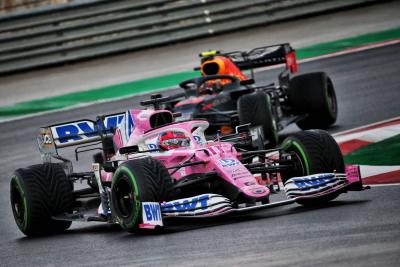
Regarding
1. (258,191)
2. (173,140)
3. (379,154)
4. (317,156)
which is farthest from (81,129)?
(379,154)

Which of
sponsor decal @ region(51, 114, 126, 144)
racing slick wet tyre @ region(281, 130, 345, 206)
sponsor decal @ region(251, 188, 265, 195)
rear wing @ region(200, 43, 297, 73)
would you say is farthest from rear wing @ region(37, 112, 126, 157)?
rear wing @ region(200, 43, 297, 73)

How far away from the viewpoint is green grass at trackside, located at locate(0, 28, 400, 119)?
1034 inches

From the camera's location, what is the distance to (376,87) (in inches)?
860

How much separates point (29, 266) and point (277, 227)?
8.32 feet

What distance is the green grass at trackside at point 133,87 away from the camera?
2627 cm

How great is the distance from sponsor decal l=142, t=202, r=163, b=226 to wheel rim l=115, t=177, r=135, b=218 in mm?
502

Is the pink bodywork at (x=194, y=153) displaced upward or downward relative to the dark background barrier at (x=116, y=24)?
downward

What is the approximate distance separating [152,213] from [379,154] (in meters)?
4.46

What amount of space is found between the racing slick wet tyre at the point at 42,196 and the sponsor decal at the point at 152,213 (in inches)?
87.8

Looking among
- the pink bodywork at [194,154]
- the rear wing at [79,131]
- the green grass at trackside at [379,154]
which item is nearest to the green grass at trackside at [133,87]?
the green grass at trackside at [379,154]

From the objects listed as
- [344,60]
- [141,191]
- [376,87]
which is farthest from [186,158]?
[344,60]

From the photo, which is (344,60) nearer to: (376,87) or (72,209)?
(376,87)

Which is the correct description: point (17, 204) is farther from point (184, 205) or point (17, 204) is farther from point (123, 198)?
point (184, 205)

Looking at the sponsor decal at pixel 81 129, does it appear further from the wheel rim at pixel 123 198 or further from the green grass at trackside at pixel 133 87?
the green grass at trackside at pixel 133 87
